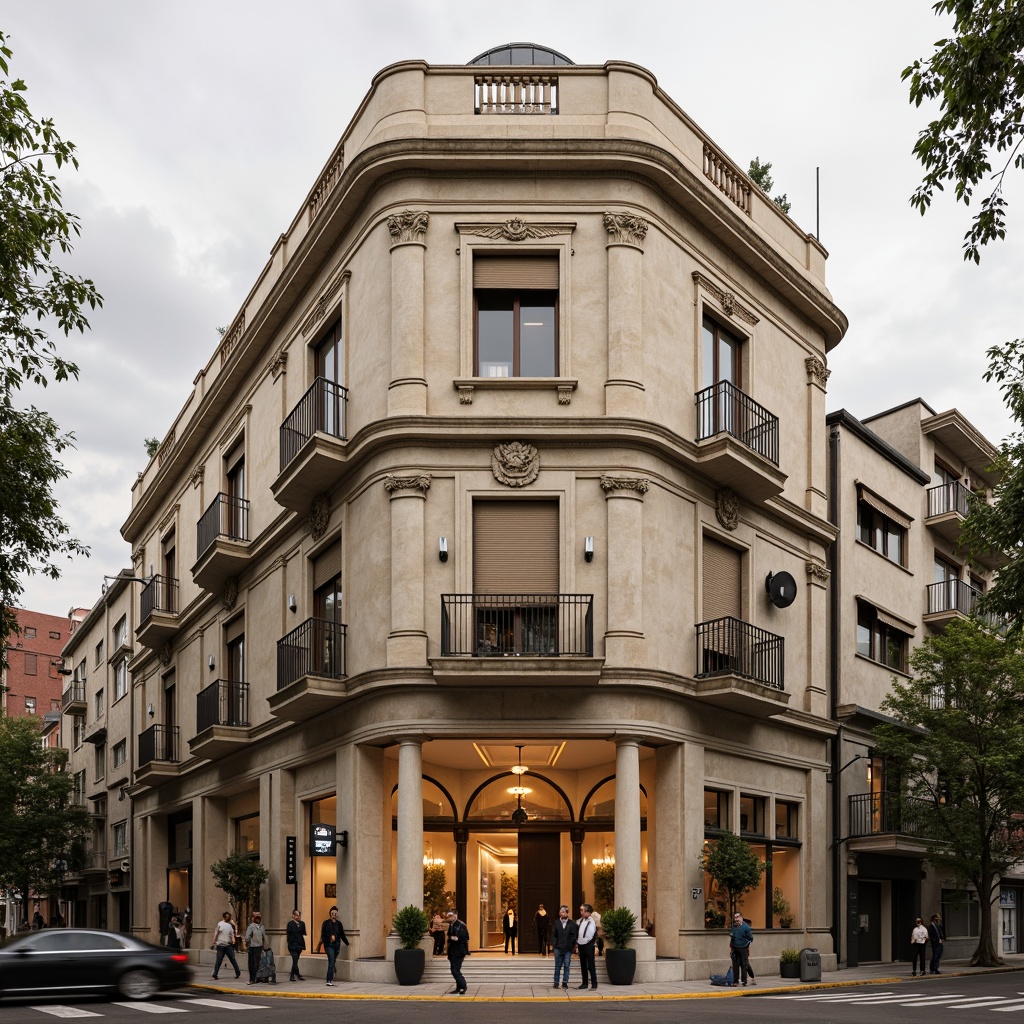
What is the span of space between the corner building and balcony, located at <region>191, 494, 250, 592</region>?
2.24 meters

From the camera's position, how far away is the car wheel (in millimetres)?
21609

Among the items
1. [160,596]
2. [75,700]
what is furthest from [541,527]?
[75,700]

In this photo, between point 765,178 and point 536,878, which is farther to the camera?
point 765,178

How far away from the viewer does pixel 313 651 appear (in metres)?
27.9

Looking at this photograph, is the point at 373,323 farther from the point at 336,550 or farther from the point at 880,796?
the point at 880,796

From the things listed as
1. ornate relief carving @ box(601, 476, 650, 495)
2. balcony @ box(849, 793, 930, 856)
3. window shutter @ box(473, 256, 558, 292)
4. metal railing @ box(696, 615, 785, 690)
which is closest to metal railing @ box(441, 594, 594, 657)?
ornate relief carving @ box(601, 476, 650, 495)

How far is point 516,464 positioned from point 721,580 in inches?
227

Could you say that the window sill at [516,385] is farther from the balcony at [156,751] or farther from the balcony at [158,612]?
the balcony at [156,751]

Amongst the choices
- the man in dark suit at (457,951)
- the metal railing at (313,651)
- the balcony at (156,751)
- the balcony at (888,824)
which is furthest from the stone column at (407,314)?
the balcony at (156,751)

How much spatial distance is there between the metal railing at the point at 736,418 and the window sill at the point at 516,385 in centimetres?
324

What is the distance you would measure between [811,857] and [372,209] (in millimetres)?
17701

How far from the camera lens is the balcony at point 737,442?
2648 centimetres

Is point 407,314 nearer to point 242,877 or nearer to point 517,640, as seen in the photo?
point 517,640

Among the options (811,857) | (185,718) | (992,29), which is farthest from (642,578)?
(185,718)
